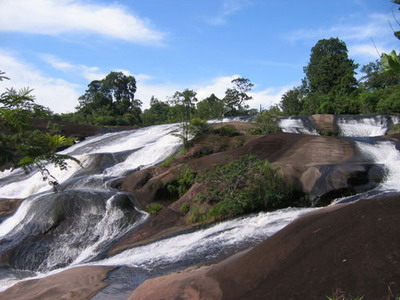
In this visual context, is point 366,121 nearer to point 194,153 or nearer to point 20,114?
point 194,153

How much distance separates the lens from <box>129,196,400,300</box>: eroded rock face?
3.97 m

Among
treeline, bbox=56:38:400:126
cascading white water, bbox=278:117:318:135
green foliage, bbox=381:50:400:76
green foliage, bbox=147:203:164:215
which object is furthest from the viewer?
treeline, bbox=56:38:400:126

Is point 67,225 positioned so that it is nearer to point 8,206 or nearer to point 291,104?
point 8,206

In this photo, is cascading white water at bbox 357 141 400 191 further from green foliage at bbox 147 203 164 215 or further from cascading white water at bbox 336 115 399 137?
cascading white water at bbox 336 115 399 137

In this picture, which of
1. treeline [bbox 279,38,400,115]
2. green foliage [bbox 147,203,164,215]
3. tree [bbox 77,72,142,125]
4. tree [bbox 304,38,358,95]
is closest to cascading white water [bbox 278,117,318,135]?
treeline [bbox 279,38,400,115]

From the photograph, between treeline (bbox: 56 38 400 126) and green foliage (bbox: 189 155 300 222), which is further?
treeline (bbox: 56 38 400 126)

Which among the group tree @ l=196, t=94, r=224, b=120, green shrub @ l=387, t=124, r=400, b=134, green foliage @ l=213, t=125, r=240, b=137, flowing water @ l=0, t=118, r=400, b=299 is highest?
tree @ l=196, t=94, r=224, b=120

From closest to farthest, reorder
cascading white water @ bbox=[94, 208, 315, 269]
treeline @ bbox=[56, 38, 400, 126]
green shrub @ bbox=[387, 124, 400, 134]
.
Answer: cascading white water @ bbox=[94, 208, 315, 269] < green shrub @ bbox=[387, 124, 400, 134] < treeline @ bbox=[56, 38, 400, 126]

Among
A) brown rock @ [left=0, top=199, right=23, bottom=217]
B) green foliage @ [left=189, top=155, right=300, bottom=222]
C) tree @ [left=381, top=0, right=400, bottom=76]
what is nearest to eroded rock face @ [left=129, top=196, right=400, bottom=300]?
tree @ [left=381, top=0, right=400, bottom=76]

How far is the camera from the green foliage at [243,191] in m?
10.8

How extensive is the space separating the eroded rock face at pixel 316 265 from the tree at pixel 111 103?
44493mm

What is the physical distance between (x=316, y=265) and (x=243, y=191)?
6709 mm

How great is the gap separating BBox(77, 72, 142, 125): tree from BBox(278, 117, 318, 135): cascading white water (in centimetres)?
2859

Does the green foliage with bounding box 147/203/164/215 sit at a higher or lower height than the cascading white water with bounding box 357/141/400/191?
lower
